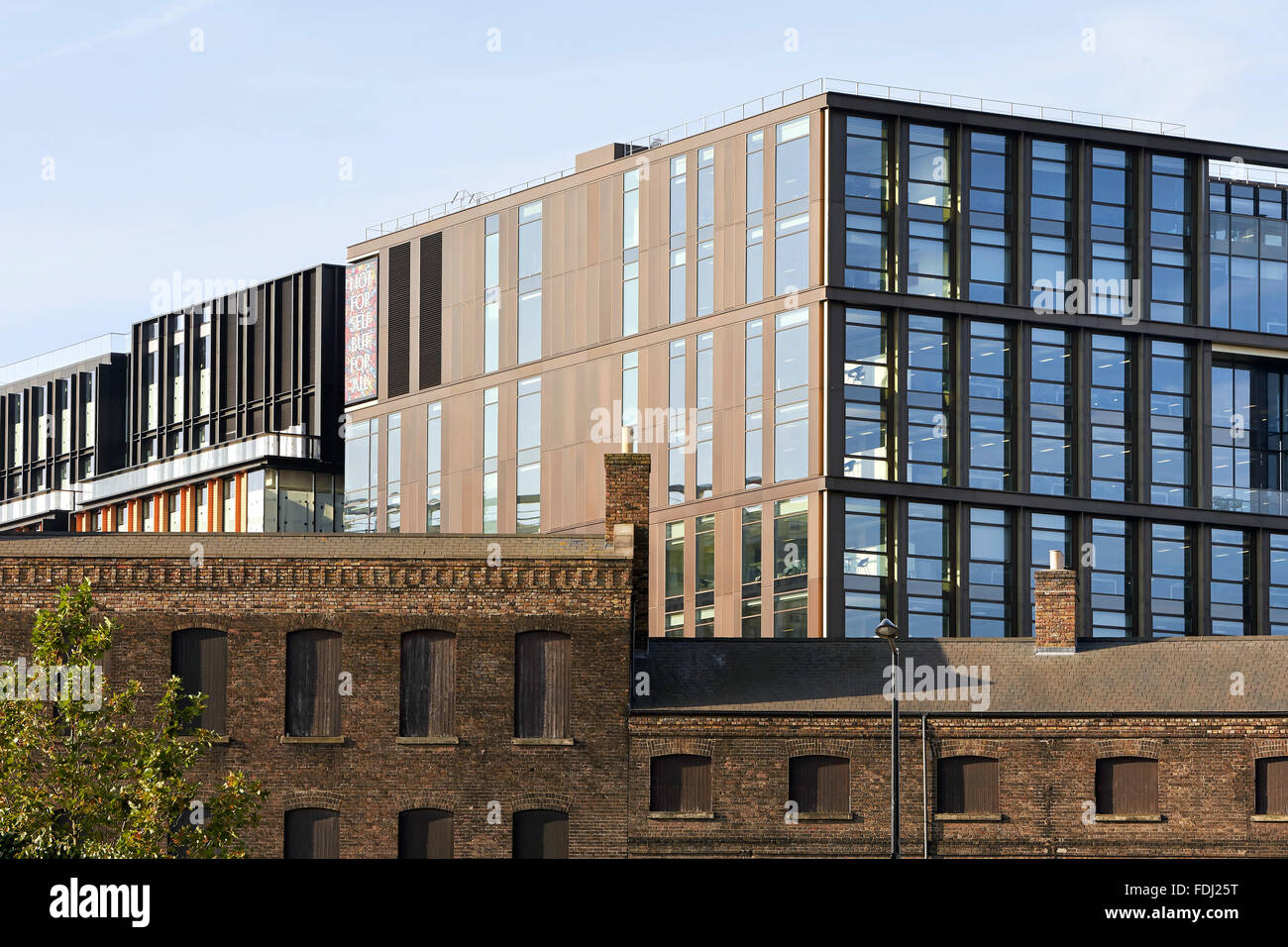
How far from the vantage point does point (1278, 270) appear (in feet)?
215

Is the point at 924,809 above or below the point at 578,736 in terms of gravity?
below

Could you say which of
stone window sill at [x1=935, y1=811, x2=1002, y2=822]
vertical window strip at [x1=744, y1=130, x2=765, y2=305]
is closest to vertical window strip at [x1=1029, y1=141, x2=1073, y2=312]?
vertical window strip at [x1=744, y1=130, x2=765, y2=305]

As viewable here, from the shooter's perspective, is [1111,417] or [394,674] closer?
[394,674]

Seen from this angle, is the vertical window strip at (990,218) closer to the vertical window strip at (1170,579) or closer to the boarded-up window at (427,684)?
the vertical window strip at (1170,579)

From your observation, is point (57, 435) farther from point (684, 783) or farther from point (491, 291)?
point (684, 783)

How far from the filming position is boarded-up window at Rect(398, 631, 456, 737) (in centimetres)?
4100

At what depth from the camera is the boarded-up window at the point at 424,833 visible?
4025cm

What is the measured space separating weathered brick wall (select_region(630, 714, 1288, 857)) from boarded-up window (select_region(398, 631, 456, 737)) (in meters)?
3.86

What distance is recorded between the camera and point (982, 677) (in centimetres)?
4247

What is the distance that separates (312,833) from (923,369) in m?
28.1

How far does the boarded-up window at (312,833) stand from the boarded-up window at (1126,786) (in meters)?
15.4

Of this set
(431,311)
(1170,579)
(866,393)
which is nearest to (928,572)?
(866,393)

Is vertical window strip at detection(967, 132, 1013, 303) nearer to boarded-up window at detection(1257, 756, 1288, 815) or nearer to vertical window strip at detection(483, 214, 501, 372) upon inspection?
vertical window strip at detection(483, 214, 501, 372)

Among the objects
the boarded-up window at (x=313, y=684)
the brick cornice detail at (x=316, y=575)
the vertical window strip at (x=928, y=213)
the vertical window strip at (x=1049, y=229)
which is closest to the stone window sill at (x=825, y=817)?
the brick cornice detail at (x=316, y=575)
